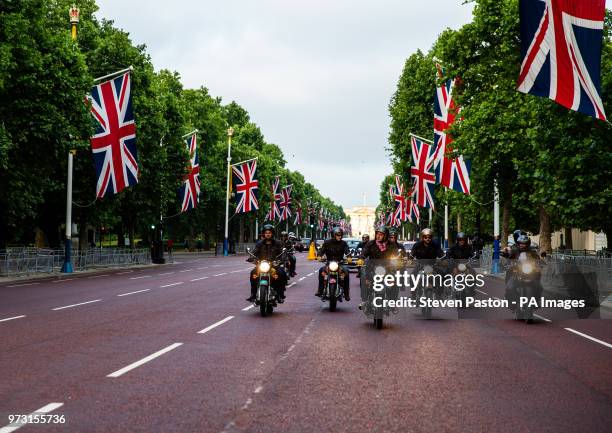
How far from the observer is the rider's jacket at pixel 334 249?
52.5 ft

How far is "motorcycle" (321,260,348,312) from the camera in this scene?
16.0 m

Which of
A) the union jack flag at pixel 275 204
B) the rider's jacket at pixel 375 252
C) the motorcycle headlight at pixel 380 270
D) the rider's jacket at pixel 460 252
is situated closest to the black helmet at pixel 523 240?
the rider's jacket at pixel 460 252

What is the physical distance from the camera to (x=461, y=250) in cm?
1653

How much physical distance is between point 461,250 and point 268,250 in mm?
4494

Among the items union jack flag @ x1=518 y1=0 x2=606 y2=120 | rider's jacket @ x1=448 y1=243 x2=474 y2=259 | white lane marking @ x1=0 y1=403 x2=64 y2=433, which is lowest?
white lane marking @ x1=0 y1=403 x2=64 y2=433

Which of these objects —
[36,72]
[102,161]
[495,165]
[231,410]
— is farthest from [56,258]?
[231,410]

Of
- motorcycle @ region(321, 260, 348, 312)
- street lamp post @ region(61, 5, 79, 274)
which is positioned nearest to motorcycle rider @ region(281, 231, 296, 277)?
motorcycle @ region(321, 260, 348, 312)

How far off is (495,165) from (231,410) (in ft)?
89.6

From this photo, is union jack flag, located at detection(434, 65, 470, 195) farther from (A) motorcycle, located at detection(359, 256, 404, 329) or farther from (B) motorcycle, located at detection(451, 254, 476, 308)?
(A) motorcycle, located at detection(359, 256, 404, 329)

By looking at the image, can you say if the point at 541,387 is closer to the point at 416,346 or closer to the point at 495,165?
the point at 416,346

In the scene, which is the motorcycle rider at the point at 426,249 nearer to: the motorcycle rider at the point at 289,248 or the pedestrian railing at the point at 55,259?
the motorcycle rider at the point at 289,248

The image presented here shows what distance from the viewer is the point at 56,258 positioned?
117 ft

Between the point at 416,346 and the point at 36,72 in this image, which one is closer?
the point at 416,346

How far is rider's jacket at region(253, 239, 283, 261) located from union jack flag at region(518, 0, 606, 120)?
6.10 m
